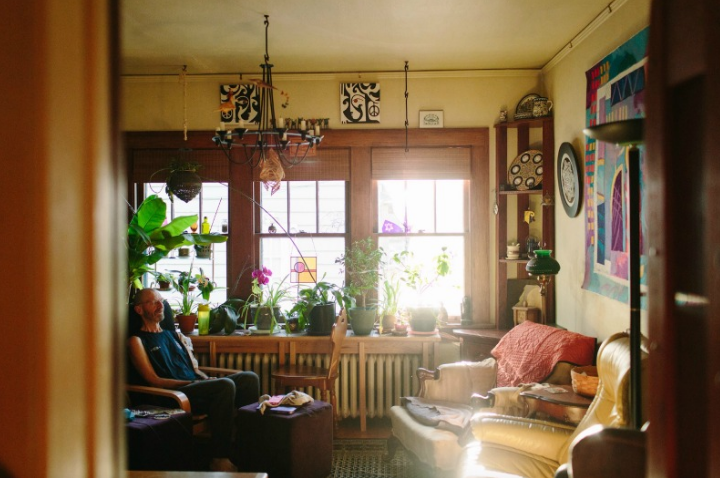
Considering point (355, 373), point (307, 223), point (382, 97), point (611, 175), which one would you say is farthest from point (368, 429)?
point (382, 97)

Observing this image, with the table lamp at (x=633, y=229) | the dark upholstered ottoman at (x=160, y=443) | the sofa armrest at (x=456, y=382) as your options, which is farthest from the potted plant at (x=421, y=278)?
the table lamp at (x=633, y=229)

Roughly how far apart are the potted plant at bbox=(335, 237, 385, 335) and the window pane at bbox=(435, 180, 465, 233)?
26.1 inches

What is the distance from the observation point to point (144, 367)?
4.04m

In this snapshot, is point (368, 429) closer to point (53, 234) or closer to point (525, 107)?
point (525, 107)

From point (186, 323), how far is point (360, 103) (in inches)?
99.8

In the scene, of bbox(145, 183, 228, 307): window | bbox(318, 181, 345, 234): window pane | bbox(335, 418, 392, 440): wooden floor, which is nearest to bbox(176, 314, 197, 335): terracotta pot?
bbox(145, 183, 228, 307): window

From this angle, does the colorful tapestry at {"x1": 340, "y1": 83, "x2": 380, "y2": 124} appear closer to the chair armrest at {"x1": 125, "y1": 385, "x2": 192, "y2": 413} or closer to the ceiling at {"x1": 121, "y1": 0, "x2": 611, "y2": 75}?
the ceiling at {"x1": 121, "y1": 0, "x2": 611, "y2": 75}

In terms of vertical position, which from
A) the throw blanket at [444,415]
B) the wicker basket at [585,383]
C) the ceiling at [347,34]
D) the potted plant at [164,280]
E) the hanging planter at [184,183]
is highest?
the ceiling at [347,34]

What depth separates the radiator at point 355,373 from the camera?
4.91 m

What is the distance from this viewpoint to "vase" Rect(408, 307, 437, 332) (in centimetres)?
488

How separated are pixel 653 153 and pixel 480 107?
4664 mm

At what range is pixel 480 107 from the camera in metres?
5.16

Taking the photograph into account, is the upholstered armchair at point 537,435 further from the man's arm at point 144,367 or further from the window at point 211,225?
the window at point 211,225

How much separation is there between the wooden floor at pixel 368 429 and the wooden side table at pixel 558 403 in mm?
1718
